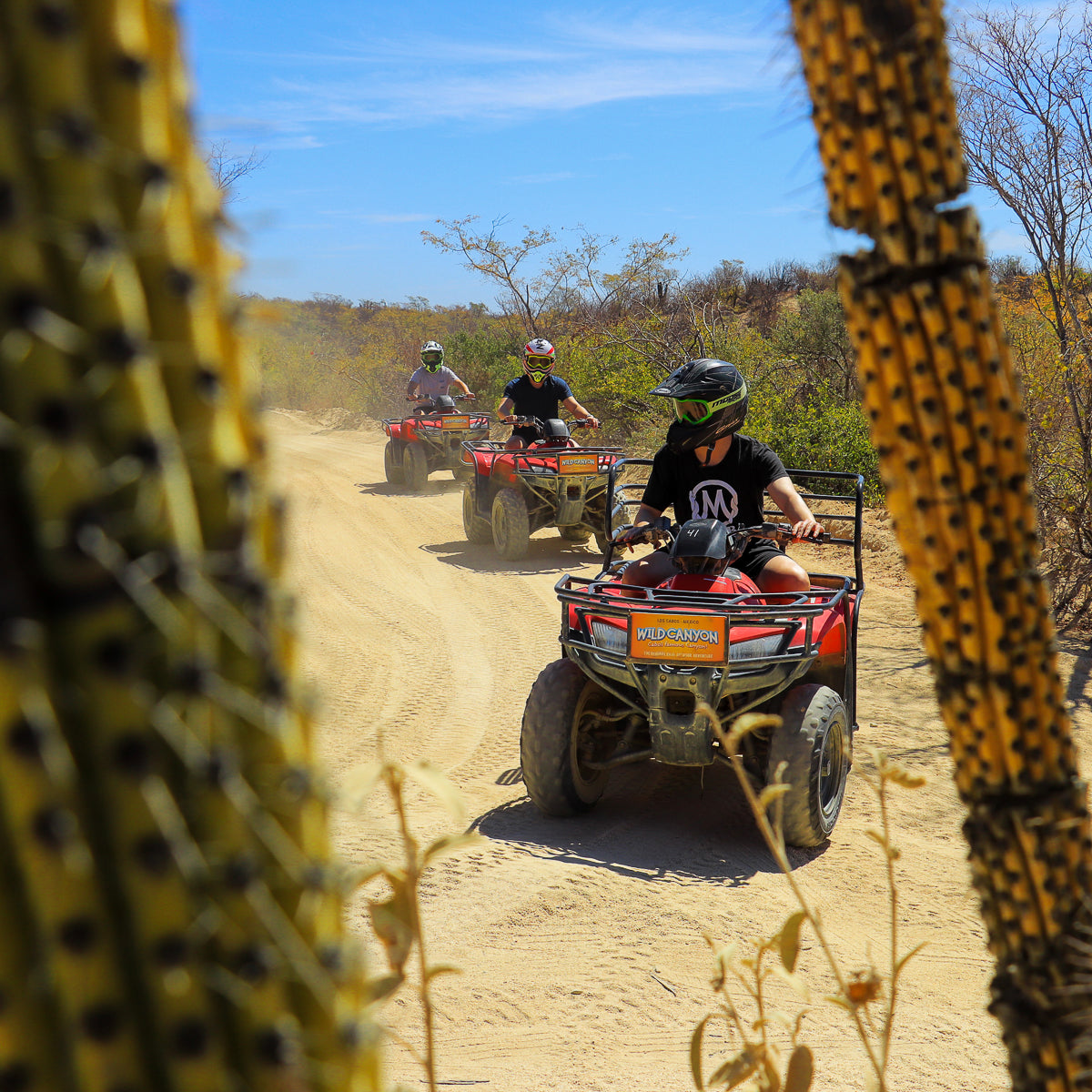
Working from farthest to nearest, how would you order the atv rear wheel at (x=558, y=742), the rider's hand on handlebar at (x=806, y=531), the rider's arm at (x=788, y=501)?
the rider's arm at (x=788, y=501), the rider's hand on handlebar at (x=806, y=531), the atv rear wheel at (x=558, y=742)

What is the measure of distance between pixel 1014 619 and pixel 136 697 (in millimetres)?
1206

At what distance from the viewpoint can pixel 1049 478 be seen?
873cm

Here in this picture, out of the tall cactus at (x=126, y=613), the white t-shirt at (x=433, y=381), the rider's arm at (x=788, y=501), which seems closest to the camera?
the tall cactus at (x=126, y=613)

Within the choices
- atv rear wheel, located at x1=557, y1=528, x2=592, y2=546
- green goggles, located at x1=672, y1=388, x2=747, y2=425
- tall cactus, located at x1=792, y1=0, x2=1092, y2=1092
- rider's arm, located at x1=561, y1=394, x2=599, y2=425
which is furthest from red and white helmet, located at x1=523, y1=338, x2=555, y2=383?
tall cactus, located at x1=792, y1=0, x2=1092, y2=1092

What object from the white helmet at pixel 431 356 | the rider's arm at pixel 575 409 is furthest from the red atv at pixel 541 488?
the white helmet at pixel 431 356

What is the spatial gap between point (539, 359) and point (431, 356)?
5.89m

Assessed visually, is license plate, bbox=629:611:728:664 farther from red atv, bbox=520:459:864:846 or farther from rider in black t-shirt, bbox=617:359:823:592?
rider in black t-shirt, bbox=617:359:823:592

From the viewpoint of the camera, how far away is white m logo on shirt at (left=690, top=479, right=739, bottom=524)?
215 inches

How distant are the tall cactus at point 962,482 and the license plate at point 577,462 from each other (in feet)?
30.3

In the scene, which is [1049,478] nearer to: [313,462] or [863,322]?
[863,322]

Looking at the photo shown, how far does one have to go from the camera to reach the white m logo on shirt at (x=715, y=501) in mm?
5453

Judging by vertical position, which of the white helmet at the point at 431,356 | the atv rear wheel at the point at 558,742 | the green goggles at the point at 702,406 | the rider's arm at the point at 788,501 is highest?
the white helmet at the point at 431,356

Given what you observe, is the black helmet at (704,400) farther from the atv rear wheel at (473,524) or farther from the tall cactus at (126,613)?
the atv rear wheel at (473,524)

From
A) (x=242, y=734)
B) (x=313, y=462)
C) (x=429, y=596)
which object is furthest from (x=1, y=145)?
(x=313, y=462)
